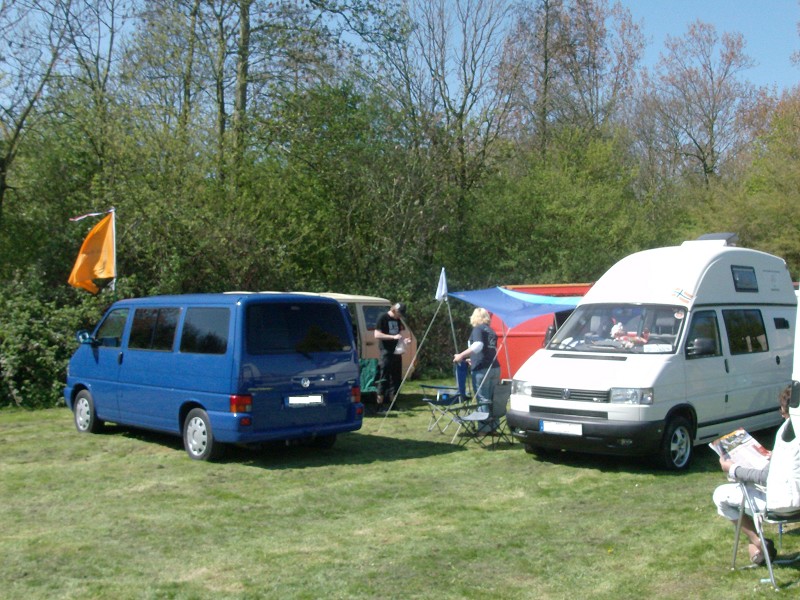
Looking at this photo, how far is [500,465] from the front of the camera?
1008cm

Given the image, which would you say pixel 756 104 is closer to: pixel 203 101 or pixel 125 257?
pixel 203 101

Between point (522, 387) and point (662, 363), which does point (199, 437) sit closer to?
point (522, 387)

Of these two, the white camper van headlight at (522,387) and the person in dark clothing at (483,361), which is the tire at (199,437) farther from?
the person in dark clothing at (483,361)

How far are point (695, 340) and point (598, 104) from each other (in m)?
26.7

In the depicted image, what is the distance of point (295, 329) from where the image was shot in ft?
33.3

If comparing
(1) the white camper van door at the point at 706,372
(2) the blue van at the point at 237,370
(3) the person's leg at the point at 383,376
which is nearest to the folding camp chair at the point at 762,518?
(1) the white camper van door at the point at 706,372

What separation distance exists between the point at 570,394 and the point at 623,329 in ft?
4.05

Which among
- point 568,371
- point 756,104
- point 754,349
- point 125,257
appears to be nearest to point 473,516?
point 568,371

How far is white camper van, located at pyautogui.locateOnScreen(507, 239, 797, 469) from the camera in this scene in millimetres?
9375

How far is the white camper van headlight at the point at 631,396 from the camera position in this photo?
364 inches

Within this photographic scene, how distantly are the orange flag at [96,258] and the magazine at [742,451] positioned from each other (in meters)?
11.9

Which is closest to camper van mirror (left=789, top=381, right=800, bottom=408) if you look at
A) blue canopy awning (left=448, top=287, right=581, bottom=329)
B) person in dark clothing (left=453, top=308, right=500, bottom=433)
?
person in dark clothing (left=453, top=308, right=500, bottom=433)

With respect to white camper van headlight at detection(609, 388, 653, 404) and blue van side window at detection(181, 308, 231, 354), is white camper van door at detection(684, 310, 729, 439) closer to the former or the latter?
white camper van headlight at detection(609, 388, 653, 404)

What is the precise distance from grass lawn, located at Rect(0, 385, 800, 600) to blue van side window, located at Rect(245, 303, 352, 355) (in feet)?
4.39
